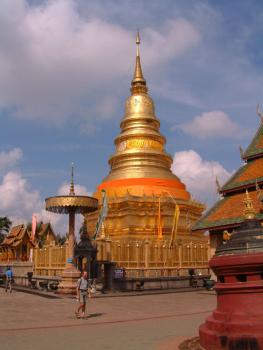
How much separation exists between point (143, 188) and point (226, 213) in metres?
16.6

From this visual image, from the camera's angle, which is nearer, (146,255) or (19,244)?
(146,255)

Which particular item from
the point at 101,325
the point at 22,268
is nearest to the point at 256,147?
the point at 101,325

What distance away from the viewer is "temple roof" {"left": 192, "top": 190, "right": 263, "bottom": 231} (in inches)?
878

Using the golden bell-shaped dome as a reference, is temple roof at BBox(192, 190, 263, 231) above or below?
below

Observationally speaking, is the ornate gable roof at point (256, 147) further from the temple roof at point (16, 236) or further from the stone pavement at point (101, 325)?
the temple roof at point (16, 236)

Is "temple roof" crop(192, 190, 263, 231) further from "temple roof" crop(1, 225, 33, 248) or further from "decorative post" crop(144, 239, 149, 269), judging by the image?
"temple roof" crop(1, 225, 33, 248)

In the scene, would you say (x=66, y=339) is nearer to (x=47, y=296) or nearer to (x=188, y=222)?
(x=47, y=296)

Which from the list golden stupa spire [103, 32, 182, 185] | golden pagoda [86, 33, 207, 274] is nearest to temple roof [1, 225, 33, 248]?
golden pagoda [86, 33, 207, 274]

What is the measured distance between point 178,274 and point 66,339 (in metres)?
19.5

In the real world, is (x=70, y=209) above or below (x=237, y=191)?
below

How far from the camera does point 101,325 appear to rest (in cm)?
1133

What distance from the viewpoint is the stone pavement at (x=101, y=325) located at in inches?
336

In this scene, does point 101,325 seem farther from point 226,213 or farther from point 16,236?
point 16,236

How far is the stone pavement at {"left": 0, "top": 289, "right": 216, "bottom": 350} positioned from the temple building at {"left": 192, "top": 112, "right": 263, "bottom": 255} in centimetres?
630
